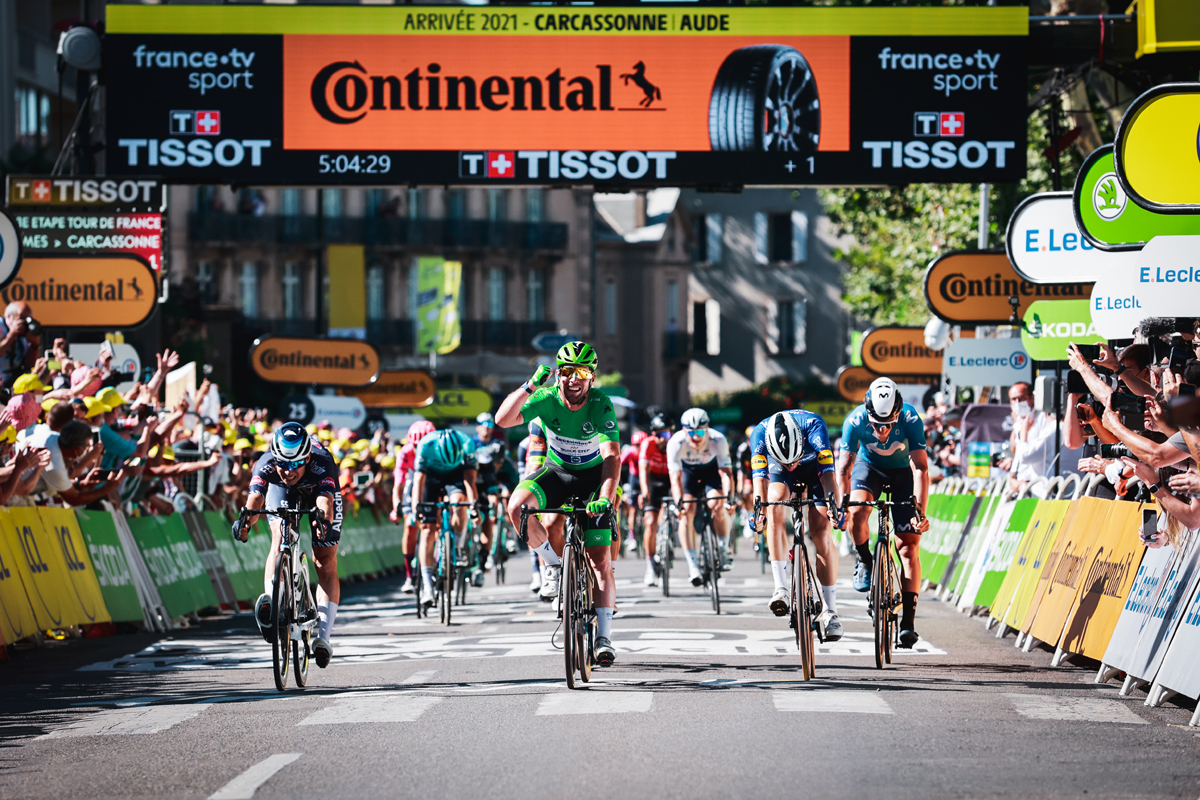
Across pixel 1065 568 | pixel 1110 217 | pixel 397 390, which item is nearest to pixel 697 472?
pixel 1110 217

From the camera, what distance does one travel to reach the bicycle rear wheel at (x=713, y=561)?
17191mm

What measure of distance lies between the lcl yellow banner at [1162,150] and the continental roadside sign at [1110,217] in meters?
1.92

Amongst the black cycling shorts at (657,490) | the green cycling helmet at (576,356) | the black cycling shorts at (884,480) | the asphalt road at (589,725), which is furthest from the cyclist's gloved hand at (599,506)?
the black cycling shorts at (657,490)

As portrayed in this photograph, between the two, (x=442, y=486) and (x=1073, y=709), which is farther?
(x=442, y=486)

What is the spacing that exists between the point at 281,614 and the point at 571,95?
9078 millimetres

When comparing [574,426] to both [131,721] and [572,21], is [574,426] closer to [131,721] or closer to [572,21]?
[131,721]

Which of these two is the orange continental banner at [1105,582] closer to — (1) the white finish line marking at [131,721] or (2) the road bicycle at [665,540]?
(1) the white finish line marking at [131,721]

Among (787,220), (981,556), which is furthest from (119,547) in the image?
(787,220)

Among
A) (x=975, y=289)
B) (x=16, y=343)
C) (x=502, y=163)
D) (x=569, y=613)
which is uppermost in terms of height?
(x=502, y=163)

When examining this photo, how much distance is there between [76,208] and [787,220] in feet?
206

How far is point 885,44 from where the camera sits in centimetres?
1902

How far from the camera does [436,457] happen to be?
1752 cm

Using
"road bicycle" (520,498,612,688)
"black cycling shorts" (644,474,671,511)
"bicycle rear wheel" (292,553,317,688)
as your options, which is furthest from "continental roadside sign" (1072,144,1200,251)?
"black cycling shorts" (644,474,671,511)

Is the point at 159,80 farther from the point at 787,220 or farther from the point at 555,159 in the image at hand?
the point at 787,220
